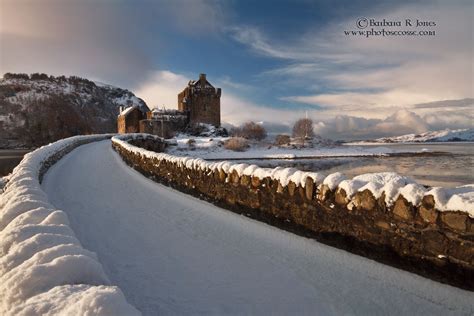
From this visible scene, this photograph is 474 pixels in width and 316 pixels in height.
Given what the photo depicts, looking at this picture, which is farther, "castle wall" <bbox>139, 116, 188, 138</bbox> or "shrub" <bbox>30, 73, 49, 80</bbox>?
"shrub" <bbox>30, 73, 49, 80</bbox>

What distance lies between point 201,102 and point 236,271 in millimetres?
61447

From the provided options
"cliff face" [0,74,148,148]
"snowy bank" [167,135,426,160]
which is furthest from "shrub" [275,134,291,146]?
"cliff face" [0,74,148,148]

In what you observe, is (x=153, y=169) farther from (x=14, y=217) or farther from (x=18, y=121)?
(x=18, y=121)

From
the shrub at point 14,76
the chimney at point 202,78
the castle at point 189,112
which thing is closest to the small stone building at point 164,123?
the castle at point 189,112

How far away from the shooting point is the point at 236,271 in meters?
3.59

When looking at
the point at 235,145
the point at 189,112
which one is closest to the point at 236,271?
the point at 235,145

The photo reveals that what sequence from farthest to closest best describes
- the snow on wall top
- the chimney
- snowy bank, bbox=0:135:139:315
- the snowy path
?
the chimney < the snow on wall top < the snowy path < snowy bank, bbox=0:135:139:315

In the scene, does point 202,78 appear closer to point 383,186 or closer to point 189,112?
point 189,112

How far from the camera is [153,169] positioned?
10617 millimetres

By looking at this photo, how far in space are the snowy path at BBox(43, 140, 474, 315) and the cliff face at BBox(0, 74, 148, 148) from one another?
88574 mm

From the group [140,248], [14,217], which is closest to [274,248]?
[140,248]

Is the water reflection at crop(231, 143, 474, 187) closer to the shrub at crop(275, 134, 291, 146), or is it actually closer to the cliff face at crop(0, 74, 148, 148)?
the shrub at crop(275, 134, 291, 146)

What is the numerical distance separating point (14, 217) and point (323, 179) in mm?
3841

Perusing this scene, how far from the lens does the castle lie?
59250 millimetres
